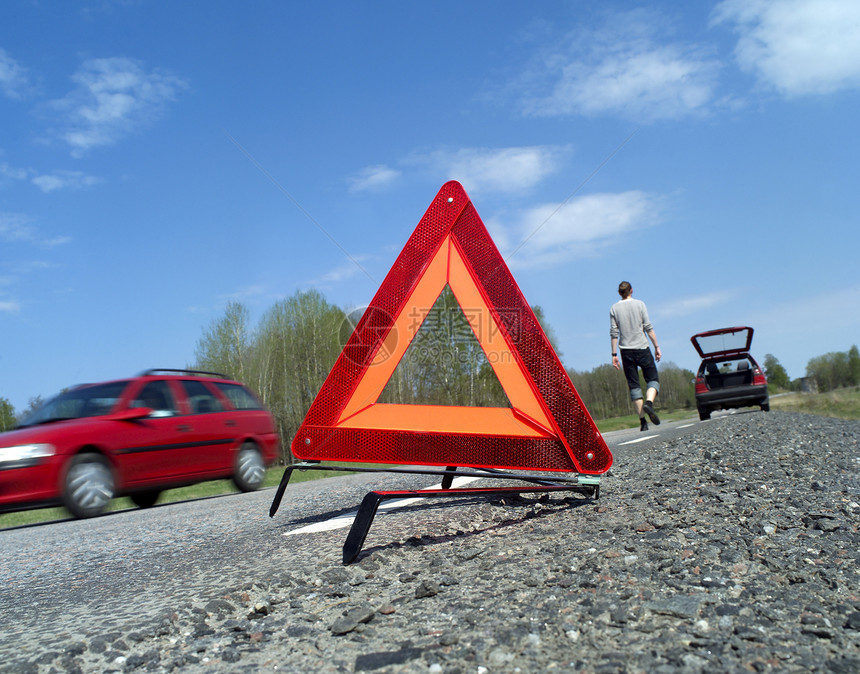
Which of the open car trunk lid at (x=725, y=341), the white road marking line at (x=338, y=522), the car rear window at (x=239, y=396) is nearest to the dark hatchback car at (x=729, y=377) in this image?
the open car trunk lid at (x=725, y=341)

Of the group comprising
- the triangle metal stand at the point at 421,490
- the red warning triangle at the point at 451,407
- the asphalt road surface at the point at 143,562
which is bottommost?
the asphalt road surface at the point at 143,562

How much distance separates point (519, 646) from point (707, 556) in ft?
2.57

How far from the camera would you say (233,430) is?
8.26 m

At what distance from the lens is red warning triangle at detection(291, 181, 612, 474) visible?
299 cm

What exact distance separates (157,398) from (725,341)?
13.3 m

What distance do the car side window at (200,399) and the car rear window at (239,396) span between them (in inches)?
12.3

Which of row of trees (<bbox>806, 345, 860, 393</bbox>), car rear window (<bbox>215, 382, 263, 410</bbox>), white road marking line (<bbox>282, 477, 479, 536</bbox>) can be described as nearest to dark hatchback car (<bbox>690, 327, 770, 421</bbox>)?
car rear window (<bbox>215, 382, 263, 410</bbox>)

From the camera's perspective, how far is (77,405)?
247 inches

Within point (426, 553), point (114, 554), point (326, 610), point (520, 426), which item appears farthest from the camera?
point (114, 554)

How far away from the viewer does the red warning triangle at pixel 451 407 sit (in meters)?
2.99

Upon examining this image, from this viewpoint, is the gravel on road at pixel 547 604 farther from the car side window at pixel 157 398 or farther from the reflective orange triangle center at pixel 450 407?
the car side window at pixel 157 398

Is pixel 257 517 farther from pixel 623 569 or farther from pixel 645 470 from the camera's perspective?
pixel 623 569

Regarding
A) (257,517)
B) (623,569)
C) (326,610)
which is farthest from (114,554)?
(623,569)

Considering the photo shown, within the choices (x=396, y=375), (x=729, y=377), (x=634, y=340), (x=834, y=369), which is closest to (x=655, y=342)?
(x=634, y=340)
